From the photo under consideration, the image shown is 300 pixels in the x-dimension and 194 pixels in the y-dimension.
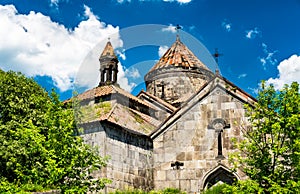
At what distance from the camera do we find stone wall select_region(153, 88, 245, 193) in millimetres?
12727

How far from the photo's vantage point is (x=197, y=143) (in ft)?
42.7

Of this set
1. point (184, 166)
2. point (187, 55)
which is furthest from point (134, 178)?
point (187, 55)

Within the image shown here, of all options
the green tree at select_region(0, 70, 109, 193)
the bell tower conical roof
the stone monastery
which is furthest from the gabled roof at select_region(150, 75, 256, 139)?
the bell tower conical roof

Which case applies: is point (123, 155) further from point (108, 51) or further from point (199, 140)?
point (108, 51)

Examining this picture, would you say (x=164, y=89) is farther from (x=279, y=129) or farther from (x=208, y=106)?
(x=279, y=129)

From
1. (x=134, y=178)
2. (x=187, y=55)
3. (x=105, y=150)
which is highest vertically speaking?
(x=187, y=55)

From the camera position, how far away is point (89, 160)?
10.0 meters

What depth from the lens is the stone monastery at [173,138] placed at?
12.3 metres

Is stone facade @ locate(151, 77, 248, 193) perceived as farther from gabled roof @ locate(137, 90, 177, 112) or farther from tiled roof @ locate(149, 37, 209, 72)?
tiled roof @ locate(149, 37, 209, 72)

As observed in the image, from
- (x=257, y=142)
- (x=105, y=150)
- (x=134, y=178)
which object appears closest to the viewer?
(x=257, y=142)

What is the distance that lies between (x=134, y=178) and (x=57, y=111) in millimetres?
3540

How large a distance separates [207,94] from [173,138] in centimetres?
190

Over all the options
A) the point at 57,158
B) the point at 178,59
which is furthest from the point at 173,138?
the point at 178,59

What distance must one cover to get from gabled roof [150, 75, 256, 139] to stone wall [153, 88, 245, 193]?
0.36 feet
